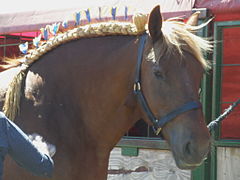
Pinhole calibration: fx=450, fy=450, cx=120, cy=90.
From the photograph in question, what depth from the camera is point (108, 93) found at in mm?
2750

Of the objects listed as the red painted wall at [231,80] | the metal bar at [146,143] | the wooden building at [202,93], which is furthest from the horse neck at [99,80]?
→ the red painted wall at [231,80]

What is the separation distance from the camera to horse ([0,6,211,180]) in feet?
8.27

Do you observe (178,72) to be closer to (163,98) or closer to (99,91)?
(163,98)

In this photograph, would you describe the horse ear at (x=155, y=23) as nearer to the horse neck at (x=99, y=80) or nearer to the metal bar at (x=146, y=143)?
the horse neck at (x=99, y=80)

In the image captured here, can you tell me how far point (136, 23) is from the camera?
2.75m

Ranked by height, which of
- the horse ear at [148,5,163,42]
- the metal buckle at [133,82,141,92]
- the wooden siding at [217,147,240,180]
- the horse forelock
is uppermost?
the horse ear at [148,5,163,42]

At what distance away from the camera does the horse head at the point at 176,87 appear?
2.46m

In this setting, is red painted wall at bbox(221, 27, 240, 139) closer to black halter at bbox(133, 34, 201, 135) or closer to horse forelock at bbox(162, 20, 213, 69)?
horse forelock at bbox(162, 20, 213, 69)

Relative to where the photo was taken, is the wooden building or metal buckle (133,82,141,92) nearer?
metal buckle (133,82,141,92)

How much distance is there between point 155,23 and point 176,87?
1.33 ft

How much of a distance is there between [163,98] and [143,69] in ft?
0.71

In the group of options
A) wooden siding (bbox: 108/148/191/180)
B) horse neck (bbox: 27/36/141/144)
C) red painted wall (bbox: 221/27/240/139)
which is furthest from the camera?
red painted wall (bbox: 221/27/240/139)

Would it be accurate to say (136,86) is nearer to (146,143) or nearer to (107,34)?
(107,34)

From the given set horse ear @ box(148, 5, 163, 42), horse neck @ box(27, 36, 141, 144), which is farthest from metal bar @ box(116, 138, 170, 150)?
horse ear @ box(148, 5, 163, 42)
